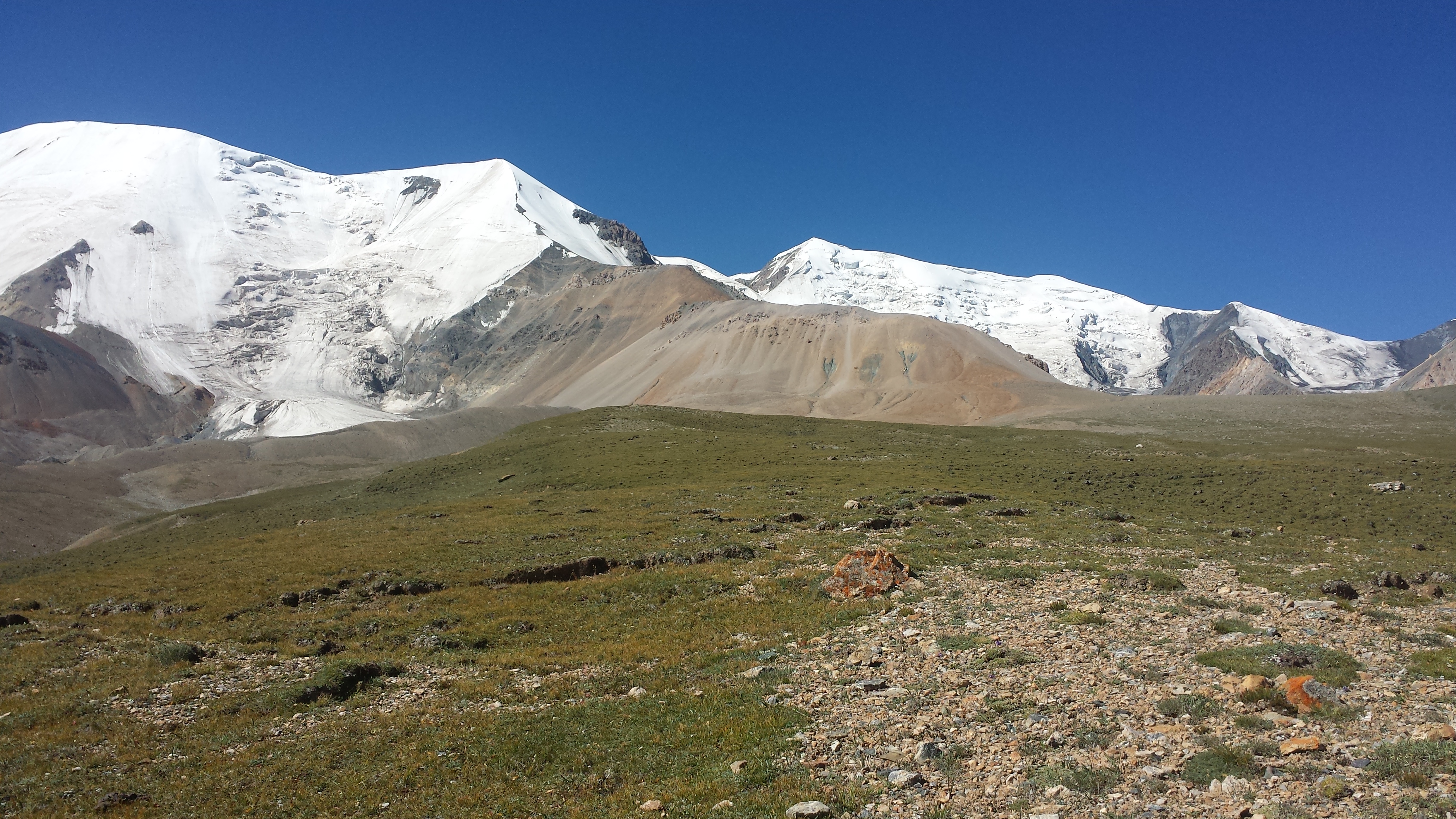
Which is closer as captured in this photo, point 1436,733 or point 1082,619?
point 1436,733

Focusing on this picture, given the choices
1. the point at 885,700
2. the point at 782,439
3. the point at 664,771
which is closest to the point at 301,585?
the point at 664,771

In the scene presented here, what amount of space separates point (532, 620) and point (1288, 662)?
18841 mm

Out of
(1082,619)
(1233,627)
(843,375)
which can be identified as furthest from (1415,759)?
(843,375)

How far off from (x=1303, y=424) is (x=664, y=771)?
382ft

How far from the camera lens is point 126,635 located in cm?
2309

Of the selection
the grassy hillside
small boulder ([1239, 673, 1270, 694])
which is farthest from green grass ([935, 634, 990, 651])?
small boulder ([1239, 673, 1270, 694])

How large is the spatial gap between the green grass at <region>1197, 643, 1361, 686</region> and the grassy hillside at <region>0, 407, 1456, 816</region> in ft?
27.7

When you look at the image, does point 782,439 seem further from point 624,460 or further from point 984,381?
point 984,381

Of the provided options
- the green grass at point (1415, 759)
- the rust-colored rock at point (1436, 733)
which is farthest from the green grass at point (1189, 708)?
the rust-colored rock at point (1436, 733)

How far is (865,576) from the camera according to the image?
23.7 metres

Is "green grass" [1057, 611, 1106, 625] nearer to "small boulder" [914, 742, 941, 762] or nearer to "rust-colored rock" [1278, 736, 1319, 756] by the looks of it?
"rust-colored rock" [1278, 736, 1319, 756]

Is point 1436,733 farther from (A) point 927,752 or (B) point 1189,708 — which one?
(A) point 927,752

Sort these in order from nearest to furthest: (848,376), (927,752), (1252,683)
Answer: (927,752)
(1252,683)
(848,376)

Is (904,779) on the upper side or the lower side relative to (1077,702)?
lower
